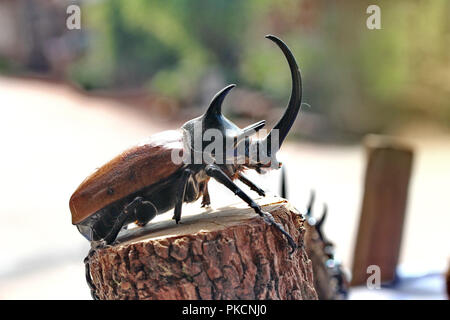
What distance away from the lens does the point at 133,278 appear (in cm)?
170

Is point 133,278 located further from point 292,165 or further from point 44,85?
point 44,85

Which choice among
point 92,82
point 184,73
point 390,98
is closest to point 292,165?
point 390,98

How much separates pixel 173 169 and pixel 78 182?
4.78 m

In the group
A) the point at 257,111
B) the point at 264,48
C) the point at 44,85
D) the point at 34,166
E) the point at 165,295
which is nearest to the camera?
the point at 165,295

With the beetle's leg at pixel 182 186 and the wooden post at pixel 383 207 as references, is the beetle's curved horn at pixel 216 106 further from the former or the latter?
the wooden post at pixel 383 207

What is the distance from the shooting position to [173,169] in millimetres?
1725

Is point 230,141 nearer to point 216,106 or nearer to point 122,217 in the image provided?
point 216,106

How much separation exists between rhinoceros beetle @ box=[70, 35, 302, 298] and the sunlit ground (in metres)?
0.34

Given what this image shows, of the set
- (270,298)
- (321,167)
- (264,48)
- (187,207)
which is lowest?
(321,167)

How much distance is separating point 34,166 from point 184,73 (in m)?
→ 5.43

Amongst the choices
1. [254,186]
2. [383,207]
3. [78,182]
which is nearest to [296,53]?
[78,182]

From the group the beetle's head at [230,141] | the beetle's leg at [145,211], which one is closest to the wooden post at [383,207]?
the beetle's head at [230,141]

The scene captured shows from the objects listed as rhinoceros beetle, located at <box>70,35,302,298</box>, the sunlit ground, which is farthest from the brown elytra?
the sunlit ground

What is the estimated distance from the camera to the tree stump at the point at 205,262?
167cm
